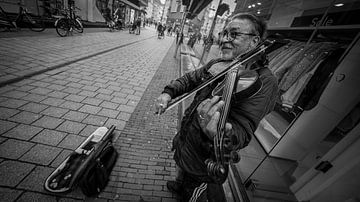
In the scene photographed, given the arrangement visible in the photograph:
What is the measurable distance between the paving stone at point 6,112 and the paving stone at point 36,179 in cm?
141

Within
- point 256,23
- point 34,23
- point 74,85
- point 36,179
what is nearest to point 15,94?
point 74,85

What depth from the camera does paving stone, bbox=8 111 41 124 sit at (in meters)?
2.61

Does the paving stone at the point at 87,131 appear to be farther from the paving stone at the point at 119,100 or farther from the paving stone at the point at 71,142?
the paving stone at the point at 119,100

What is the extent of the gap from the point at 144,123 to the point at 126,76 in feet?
9.86

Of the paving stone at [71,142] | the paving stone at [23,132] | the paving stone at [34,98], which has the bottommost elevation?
the paving stone at [71,142]

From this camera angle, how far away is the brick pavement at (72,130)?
77.5 inches

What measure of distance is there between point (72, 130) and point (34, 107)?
1070mm

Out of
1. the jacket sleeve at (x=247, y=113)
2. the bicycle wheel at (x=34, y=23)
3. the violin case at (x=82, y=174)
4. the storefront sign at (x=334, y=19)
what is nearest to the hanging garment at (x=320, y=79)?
the storefront sign at (x=334, y=19)

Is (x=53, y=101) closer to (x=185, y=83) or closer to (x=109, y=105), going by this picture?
(x=109, y=105)

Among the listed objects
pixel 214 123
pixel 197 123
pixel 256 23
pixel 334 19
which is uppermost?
pixel 334 19

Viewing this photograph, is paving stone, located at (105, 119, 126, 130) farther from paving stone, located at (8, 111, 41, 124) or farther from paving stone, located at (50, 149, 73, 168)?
paving stone, located at (8, 111, 41, 124)

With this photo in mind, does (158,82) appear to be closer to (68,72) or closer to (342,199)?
(68,72)

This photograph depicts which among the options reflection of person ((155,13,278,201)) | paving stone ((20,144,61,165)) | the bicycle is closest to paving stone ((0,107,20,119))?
paving stone ((20,144,61,165))

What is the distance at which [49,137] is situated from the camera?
2482 millimetres
